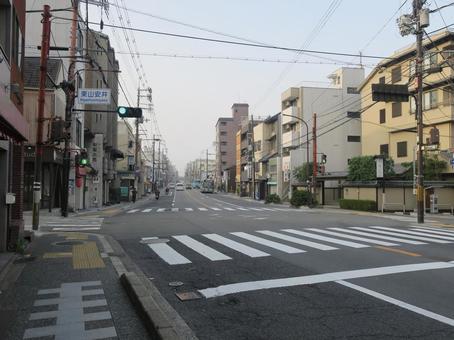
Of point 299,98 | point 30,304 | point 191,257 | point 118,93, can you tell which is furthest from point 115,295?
point 299,98

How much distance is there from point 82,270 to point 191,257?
9.36 feet

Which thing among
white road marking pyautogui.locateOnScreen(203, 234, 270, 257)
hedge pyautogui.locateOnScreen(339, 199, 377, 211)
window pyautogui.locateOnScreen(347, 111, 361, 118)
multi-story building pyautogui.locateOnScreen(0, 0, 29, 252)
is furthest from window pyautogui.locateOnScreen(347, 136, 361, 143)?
multi-story building pyautogui.locateOnScreen(0, 0, 29, 252)

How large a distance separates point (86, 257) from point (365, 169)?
31687 millimetres

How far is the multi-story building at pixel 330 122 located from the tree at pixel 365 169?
17.3 m

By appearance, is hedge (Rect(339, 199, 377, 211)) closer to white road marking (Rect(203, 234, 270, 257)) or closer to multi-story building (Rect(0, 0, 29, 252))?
white road marking (Rect(203, 234, 270, 257))

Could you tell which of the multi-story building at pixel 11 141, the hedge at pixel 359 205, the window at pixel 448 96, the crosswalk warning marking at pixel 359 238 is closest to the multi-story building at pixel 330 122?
the hedge at pixel 359 205

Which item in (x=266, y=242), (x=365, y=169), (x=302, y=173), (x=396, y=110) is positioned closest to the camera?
(x=266, y=242)

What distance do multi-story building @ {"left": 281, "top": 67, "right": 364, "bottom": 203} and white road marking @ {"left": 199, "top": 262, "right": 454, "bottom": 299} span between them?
48.2 metres

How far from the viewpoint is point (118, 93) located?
53.9m

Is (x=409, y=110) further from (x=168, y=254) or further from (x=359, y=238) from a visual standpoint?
(x=168, y=254)

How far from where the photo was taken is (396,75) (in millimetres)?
42156

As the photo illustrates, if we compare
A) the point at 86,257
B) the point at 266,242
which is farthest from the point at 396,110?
the point at 86,257

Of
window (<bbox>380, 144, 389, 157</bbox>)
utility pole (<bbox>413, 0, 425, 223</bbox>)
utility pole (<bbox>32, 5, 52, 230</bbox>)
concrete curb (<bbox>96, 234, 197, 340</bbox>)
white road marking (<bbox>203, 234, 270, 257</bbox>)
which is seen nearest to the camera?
concrete curb (<bbox>96, 234, 197, 340</bbox>)

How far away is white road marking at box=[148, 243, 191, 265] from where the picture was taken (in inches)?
434
